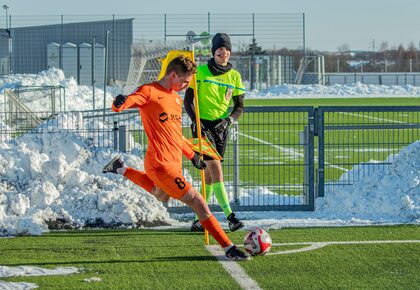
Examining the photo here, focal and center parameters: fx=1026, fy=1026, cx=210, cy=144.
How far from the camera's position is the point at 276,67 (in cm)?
6253

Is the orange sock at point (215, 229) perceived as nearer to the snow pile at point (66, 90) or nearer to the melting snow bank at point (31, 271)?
the melting snow bank at point (31, 271)

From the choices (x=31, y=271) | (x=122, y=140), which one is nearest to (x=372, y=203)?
(x=122, y=140)

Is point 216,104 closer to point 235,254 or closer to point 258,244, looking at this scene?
point 258,244

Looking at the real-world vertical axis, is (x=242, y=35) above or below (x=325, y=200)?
above

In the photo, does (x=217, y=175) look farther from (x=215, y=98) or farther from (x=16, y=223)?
(x=16, y=223)

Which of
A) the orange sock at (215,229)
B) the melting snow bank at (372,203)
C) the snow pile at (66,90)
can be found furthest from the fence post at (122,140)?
the snow pile at (66,90)

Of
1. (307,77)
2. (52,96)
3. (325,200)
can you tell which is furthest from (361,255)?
(307,77)

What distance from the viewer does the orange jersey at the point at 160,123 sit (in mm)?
9094

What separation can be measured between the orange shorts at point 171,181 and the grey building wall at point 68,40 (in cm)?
3538

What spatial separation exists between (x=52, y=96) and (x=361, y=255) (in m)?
22.7

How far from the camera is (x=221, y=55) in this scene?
11.1 meters

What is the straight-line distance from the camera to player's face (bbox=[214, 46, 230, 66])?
11094 mm

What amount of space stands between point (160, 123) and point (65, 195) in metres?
2.80

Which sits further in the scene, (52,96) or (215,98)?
(52,96)
